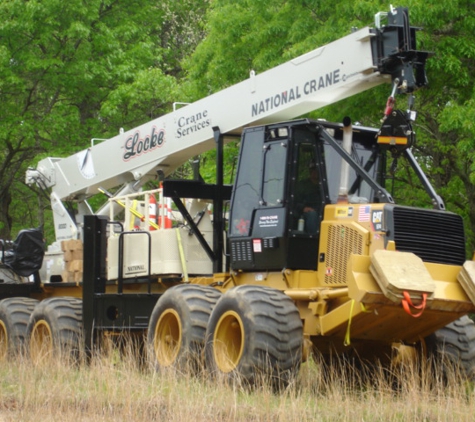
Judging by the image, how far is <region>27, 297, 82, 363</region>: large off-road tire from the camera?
1509 cm

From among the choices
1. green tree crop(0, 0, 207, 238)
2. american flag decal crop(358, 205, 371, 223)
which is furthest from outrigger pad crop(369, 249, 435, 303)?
green tree crop(0, 0, 207, 238)

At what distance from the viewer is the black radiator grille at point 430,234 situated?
11.1 metres

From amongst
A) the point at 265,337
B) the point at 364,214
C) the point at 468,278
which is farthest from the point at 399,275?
the point at 265,337

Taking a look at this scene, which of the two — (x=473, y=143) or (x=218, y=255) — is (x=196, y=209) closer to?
(x=218, y=255)

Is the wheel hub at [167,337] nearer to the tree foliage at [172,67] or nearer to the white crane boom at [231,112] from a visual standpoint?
the white crane boom at [231,112]

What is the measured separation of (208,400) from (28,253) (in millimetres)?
8466

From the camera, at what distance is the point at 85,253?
15.2m

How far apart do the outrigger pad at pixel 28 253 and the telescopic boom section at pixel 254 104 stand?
1033 mm

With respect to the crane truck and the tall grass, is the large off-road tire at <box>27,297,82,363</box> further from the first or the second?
the tall grass

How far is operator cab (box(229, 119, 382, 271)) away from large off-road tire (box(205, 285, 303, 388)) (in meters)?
0.79

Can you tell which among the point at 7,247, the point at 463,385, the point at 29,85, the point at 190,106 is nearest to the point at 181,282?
the point at 190,106

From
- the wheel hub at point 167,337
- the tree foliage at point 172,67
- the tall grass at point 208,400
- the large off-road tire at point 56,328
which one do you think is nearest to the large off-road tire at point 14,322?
the large off-road tire at point 56,328

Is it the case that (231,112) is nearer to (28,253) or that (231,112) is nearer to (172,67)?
(28,253)

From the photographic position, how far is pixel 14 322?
16578 mm
